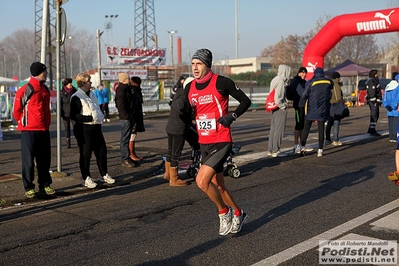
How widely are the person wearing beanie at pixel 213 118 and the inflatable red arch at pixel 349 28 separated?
1507 cm

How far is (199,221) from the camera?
6332 mm

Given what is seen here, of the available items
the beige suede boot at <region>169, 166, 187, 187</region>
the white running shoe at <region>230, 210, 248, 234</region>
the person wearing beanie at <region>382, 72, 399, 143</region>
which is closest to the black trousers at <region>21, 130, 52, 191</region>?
the beige suede boot at <region>169, 166, 187, 187</region>

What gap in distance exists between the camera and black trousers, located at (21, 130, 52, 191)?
25.5ft

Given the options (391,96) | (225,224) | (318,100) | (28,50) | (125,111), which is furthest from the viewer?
(28,50)

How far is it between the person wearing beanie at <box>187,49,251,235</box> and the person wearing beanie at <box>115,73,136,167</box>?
15.5ft

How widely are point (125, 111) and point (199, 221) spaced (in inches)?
178

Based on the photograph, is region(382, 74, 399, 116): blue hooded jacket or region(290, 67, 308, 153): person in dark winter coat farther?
region(290, 67, 308, 153): person in dark winter coat

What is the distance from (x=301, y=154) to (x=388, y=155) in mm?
1909

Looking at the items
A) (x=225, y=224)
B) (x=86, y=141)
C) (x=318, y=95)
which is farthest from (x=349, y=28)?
(x=225, y=224)

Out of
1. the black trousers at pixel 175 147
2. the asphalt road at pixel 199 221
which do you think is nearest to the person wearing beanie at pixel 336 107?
the asphalt road at pixel 199 221

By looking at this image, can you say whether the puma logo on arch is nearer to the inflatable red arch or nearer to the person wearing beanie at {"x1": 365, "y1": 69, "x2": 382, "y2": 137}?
the inflatable red arch

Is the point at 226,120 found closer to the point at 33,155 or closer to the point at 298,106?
the point at 33,155

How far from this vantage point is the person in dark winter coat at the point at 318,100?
1167 centimetres

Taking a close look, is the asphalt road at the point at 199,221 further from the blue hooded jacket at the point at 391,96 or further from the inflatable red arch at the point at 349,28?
the inflatable red arch at the point at 349,28
